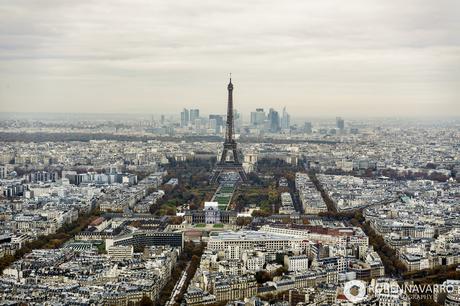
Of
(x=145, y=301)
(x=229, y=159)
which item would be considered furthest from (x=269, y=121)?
(x=145, y=301)

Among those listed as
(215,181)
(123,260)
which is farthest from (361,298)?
(215,181)

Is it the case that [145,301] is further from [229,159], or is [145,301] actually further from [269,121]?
[269,121]

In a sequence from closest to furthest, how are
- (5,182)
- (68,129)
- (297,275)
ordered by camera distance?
(297,275) → (5,182) → (68,129)

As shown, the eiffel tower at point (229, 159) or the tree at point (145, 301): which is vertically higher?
the eiffel tower at point (229, 159)

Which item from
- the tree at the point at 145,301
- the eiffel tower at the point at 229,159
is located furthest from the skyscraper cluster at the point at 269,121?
the tree at the point at 145,301

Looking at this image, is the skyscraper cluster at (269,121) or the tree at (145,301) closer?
the tree at (145,301)

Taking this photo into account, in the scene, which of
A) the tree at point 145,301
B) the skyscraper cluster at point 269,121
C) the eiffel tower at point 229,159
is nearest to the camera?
the tree at point 145,301

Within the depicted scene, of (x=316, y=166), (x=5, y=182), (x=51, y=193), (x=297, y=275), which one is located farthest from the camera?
(x=316, y=166)

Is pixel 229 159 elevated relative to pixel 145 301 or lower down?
elevated

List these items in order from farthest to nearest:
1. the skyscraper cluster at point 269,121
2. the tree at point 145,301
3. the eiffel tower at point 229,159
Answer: the skyscraper cluster at point 269,121 → the eiffel tower at point 229,159 → the tree at point 145,301

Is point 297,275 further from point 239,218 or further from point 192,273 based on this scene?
point 239,218

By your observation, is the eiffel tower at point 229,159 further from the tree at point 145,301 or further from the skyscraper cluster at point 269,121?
the skyscraper cluster at point 269,121
